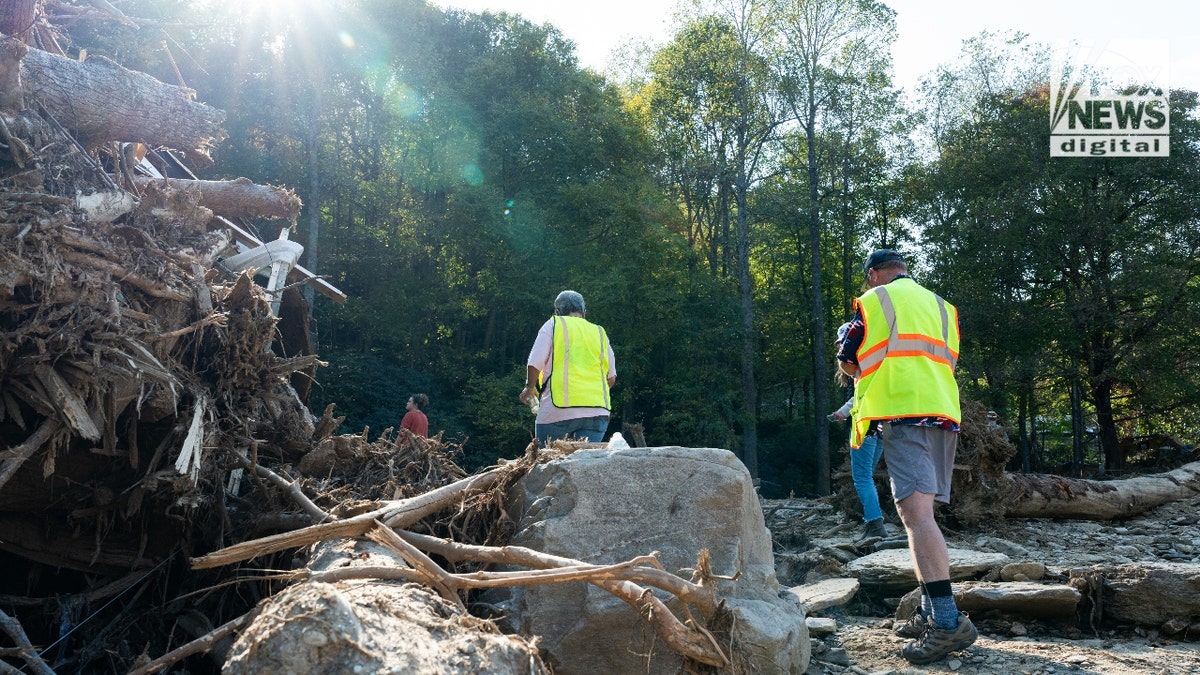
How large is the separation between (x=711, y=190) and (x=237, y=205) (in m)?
24.1

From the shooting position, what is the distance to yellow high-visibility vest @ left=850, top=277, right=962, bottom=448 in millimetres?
4277

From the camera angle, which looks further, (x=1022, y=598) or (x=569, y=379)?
(x=569, y=379)

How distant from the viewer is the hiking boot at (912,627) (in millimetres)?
4305

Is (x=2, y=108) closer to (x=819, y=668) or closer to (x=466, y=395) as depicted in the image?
(x=819, y=668)

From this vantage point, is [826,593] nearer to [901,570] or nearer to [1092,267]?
[901,570]

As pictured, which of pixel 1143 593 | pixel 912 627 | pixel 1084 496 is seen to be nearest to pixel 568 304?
pixel 912 627

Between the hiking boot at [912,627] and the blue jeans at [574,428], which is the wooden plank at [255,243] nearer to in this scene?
the blue jeans at [574,428]

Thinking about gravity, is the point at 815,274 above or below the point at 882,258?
above

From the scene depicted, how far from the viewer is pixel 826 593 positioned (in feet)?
17.4

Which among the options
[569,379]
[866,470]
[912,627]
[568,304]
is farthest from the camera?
[866,470]

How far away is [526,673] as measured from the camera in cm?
238

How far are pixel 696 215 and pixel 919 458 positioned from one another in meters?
26.8

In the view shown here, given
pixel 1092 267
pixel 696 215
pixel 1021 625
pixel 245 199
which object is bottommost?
pixel 1021 625

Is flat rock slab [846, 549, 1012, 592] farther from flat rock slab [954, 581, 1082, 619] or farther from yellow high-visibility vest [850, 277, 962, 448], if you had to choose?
yellow high-visibility vest [850, 277, 962, 448]
